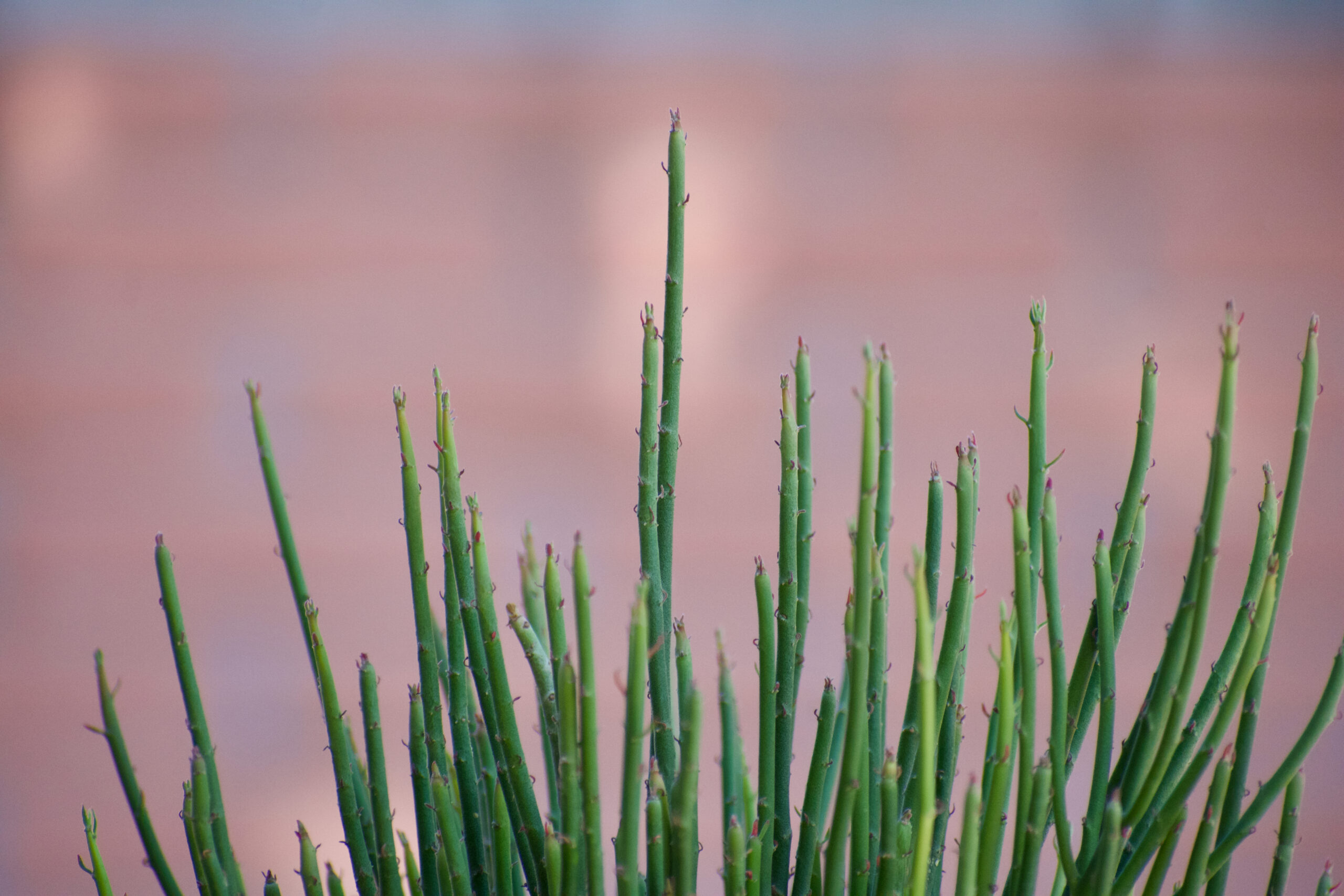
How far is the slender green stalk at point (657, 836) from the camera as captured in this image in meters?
0.20

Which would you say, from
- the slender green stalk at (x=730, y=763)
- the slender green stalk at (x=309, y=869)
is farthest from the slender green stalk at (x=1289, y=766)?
the slender green stalk at (x=309, y=869)

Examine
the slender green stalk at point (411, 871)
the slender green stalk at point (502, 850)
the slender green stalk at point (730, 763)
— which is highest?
the slender green stalk at point (730, 763)

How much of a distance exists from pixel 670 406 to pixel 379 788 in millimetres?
120

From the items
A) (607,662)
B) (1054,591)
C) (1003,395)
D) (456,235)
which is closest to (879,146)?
(1003,395)

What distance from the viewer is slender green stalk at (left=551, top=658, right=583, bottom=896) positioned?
0.19 metres

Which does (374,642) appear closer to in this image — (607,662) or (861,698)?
(607,662)

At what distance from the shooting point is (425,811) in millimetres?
257

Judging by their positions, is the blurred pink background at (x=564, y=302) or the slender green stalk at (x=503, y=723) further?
the blurred pink background at (x=564, y=302)

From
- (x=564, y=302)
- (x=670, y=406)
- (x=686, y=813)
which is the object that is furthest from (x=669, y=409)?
(x=564, y=302)

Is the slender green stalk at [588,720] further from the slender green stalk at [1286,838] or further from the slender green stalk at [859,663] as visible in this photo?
the slender green stalk at [1286,838]

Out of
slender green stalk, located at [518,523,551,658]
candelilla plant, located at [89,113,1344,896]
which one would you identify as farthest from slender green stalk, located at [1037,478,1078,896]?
slender green stalk, located at [518,523,551,658]

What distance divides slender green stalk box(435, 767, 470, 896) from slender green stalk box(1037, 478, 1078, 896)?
0.14 meters

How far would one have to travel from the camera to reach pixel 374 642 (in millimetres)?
948

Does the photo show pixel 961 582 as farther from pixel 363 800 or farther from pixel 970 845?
pixel 363 800
